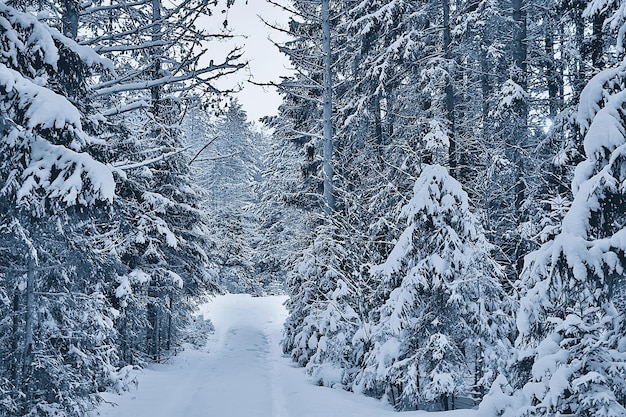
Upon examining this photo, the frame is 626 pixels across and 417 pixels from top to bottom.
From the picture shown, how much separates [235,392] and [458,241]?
6.71 meters

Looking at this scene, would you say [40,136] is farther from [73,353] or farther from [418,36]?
[418,36]

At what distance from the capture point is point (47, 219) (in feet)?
20.0

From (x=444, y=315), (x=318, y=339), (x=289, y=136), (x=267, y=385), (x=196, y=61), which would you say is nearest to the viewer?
(x=196, y=61)

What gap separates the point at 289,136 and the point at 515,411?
52.9 feet

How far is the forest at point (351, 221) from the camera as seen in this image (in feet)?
16.3

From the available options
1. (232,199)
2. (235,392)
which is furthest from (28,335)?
(232,199)

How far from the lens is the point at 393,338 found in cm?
1005

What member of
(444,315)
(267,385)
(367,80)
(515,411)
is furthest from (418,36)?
(515,411)

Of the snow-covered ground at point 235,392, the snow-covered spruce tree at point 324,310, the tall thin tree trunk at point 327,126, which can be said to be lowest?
the snow-covered ground at point 235,392

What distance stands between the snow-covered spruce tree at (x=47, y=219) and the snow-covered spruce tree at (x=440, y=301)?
18.8 feet

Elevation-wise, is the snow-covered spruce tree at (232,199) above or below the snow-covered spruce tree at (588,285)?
above

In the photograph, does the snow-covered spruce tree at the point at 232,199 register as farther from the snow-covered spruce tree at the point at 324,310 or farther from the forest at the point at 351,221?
the snow-covered spruce tree at the point at 324,310

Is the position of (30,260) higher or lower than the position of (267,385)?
higher

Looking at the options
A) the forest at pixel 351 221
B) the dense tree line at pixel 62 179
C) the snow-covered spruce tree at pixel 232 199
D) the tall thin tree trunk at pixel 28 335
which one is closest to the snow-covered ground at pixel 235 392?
the forest at pixel 351 221
